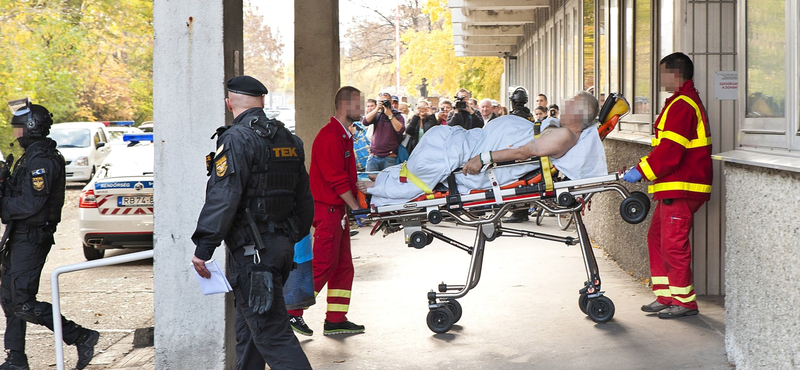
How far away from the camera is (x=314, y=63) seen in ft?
39.5

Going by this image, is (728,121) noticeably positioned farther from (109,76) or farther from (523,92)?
(109,76)

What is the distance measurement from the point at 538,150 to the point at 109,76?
1600 inches

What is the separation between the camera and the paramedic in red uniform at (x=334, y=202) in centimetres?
651

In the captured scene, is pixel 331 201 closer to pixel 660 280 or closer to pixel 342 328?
pixel 342 328

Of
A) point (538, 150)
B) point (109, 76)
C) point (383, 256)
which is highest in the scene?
point (109, 76)

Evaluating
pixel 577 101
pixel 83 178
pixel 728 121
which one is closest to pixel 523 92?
pixel 728 121

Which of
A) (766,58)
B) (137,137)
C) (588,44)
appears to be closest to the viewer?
(766,58)

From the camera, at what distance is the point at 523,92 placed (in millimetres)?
11703

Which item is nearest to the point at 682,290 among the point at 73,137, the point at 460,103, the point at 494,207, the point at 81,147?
the point at 494,207

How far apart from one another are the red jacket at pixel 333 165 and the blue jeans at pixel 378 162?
7034mm

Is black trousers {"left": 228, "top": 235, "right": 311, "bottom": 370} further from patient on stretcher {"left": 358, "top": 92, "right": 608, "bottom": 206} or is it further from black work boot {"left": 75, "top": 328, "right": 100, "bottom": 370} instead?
black work boot {"left": 75, "top": 328, "right": 100, "bottom": 370}

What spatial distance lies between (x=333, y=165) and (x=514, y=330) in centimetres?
195

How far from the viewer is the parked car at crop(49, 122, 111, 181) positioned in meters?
24.3

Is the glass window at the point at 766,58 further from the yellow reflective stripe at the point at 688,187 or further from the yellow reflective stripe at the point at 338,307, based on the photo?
the yellow reflective stripe at the point at 338,307
